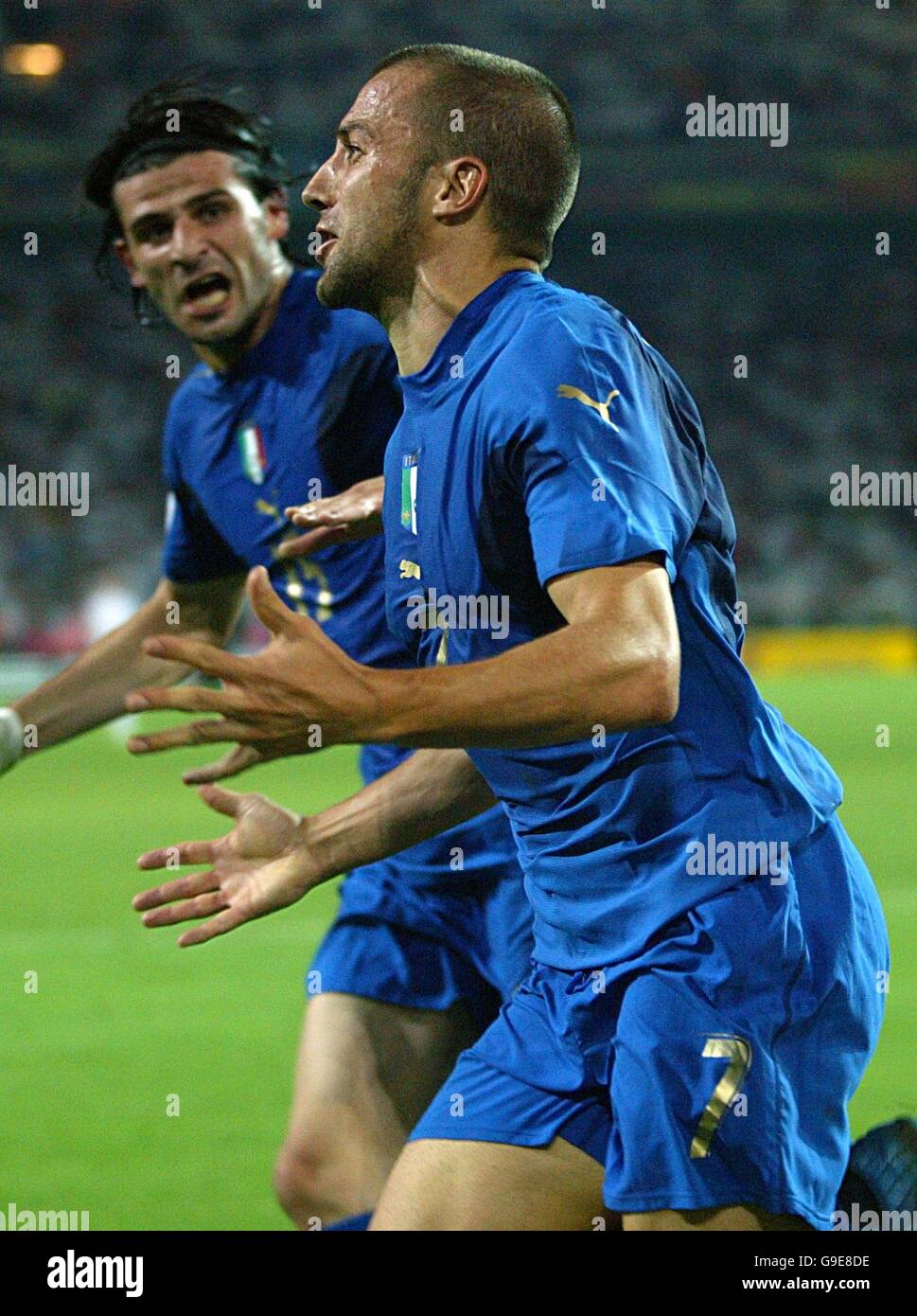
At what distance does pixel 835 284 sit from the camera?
2711cm

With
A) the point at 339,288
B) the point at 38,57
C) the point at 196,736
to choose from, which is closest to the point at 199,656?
the point at 196,736

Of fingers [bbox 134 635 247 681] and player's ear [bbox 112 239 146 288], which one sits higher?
player's ear [bbox 112 239 146 288]

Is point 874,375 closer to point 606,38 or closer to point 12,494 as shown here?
point 606,38

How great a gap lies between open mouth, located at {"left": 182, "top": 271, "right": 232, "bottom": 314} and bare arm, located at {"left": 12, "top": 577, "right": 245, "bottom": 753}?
70 cm

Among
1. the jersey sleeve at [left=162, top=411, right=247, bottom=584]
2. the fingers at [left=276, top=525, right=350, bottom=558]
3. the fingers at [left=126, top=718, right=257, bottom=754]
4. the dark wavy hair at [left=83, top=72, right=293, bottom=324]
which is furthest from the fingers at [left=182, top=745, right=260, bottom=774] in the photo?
the dark wavy hair at [left=83, top=72, right=293, bottom=324]

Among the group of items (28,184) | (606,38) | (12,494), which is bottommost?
(12,494)

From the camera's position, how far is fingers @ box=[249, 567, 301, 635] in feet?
7.32

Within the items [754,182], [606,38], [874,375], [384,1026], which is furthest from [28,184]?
[384,1026]

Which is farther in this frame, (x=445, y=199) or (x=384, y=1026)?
(x=384, y=1026)

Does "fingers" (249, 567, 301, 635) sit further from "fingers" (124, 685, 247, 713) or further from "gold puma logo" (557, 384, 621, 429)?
"gold puma logo" (557, 384, 621, 429)

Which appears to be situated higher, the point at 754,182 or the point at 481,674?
the point at 754,182

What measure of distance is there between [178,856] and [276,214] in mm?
2129

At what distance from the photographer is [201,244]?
165 inches
